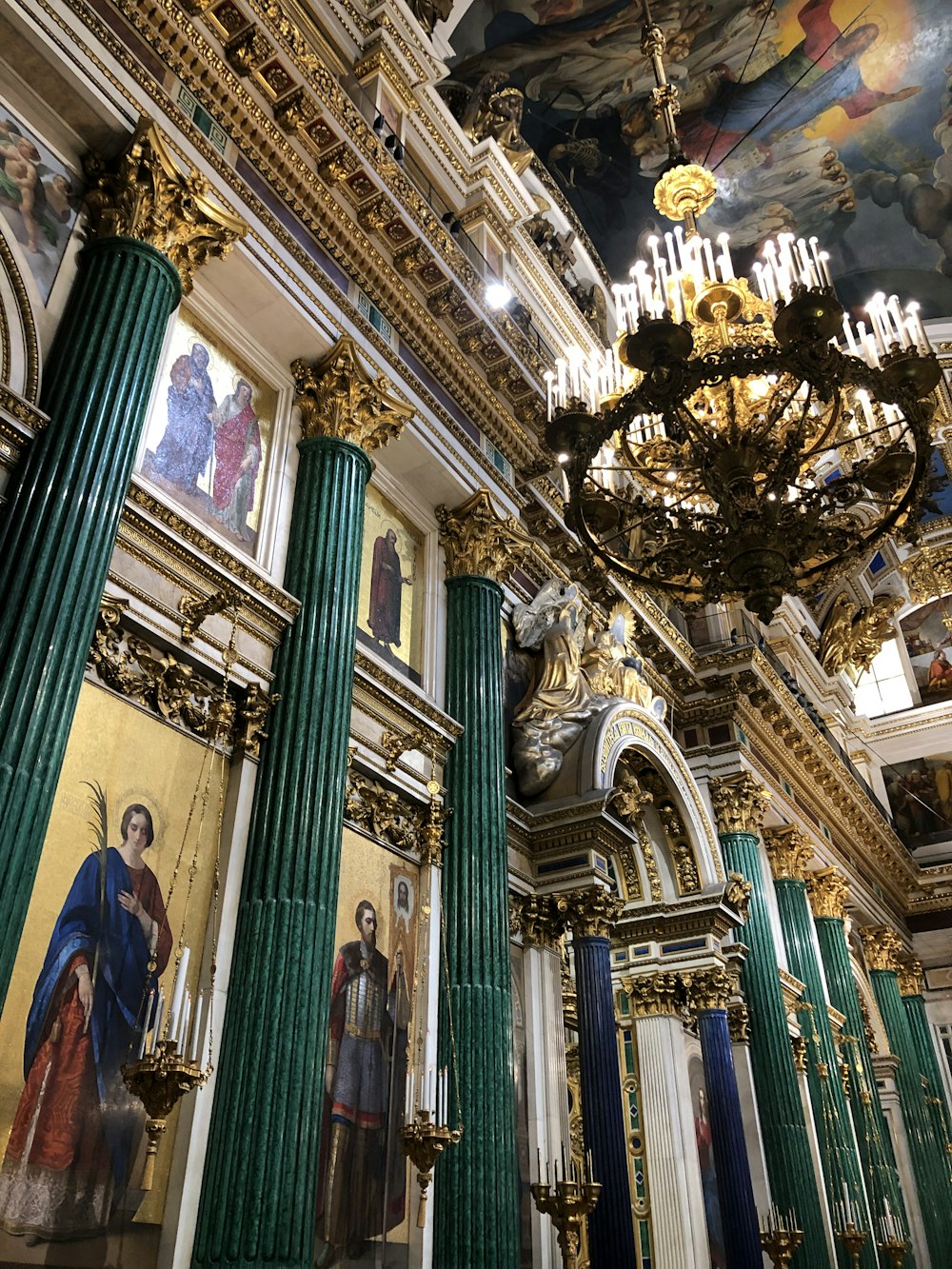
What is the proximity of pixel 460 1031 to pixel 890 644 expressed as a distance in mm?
18849

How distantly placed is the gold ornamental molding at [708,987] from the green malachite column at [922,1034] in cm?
1077

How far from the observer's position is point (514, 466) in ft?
33.1

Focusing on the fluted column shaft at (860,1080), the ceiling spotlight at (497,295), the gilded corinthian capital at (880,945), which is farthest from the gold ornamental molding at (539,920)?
the gilded corinthian capital at (880,945)

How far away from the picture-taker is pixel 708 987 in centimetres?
1102

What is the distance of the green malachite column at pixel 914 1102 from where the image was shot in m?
17.6

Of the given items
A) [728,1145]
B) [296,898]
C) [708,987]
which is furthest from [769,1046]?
[296,898]

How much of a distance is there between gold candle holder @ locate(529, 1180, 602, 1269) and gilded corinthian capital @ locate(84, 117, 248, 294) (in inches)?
241

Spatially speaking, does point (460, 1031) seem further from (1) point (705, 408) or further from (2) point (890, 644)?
(2) point (890, 644)

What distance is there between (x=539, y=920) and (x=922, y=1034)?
14.9 m

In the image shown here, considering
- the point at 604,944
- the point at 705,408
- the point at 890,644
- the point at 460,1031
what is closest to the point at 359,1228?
the point at 460,1031

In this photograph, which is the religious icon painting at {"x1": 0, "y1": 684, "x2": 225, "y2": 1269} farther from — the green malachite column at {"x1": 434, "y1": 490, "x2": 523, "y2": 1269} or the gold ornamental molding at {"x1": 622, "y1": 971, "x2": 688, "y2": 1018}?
the gold ornamental molding at {"x1": 622, "y1": 971, "x2": 688, "y2": 1018}

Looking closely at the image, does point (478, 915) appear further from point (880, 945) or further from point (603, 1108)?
point (880, 945)

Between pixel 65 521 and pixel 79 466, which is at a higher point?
pixel 79 466

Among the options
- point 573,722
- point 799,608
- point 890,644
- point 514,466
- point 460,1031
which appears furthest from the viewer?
point 890,644
